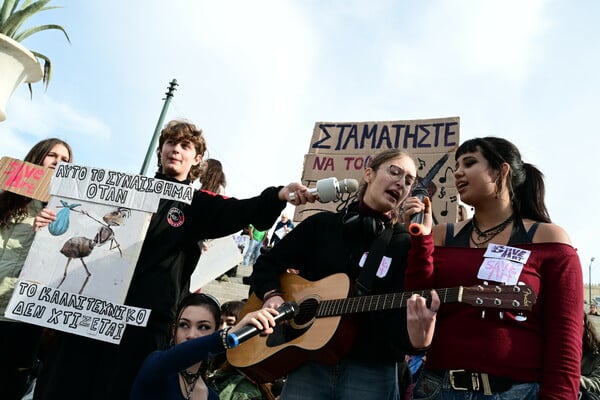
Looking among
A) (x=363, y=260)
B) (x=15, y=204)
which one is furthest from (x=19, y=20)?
(x=363, y=260)

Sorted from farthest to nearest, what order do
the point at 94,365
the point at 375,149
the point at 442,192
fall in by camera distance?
1. the point at 375,149
2. the point at 442,192
3. the point at 94,365

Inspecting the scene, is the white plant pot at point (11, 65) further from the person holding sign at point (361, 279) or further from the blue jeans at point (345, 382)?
the blue jeans at point (345, 382)

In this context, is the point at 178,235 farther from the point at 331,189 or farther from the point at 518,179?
the point at 518,179

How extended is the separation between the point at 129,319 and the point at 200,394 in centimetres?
54

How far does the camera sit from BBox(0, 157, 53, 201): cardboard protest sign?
3.31 meters

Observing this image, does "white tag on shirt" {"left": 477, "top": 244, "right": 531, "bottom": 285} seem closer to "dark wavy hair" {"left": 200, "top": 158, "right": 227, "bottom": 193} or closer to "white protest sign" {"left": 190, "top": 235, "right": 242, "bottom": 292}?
"white protest sign" {"left": 190, "top": 235, "right": 242, "bottom": 292}

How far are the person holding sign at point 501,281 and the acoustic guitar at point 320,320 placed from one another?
75 mm

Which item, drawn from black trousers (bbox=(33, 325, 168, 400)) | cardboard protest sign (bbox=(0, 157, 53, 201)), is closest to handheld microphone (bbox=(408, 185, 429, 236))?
black trousers (bbox=(33, 325, 168, 400))

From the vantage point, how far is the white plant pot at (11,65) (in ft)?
15.7

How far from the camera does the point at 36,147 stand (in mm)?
3709

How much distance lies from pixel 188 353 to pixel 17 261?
203 centimetres

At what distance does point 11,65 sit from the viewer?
192 inches

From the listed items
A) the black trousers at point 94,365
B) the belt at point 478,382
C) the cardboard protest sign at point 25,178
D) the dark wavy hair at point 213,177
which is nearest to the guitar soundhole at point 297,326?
the black trousers at point 94,365

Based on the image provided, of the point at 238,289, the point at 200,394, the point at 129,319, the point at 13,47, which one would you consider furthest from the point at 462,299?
the point at 238,289
